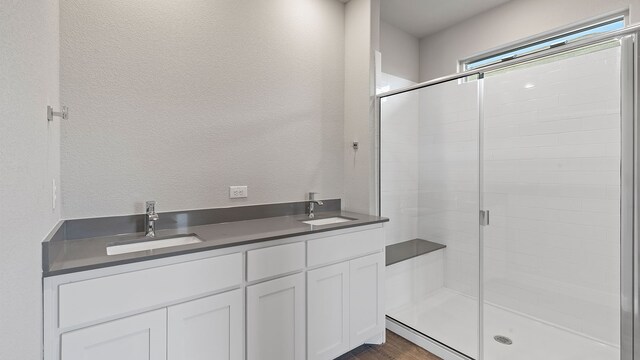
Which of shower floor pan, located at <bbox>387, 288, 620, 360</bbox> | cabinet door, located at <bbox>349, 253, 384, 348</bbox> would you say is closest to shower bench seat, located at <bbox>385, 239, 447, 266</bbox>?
shower floor pan, located at <bbox>387, 288, 620, 360</bbox>

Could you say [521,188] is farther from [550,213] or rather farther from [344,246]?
[344,246]

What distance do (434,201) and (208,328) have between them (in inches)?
83.3

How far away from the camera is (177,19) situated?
5.95ft

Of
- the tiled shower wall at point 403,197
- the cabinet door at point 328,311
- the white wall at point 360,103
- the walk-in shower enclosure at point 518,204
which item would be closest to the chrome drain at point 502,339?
the walk-in shower enclosure at point 518,204

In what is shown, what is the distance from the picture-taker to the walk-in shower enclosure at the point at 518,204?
1668 millimetres

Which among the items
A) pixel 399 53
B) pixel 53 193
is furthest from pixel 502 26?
pixel 53 193

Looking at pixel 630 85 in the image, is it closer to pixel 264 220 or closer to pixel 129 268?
pixel 264 220

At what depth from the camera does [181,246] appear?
4.45 feet

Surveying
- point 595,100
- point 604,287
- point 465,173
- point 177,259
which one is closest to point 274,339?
point 177,259

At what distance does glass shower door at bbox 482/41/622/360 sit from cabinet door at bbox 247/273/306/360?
1303 mm

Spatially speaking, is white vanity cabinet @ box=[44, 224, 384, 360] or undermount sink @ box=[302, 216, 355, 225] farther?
undermount sink @ box=[302, 216, 355, 225]

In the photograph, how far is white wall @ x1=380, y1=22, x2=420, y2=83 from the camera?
10.2 ft

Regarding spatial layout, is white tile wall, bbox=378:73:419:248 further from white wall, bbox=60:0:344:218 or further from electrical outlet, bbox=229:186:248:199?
electrical outlet, bbox=229:186:248:199

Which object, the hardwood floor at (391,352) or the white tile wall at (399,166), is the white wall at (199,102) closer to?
the white tile wall at (399,166)
